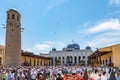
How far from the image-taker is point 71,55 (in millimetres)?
100312

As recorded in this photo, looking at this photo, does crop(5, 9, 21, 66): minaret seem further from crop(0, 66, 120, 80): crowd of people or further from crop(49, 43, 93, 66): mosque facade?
crop(49, 43, 93, 66): mosque facade

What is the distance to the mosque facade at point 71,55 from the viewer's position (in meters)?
98.6

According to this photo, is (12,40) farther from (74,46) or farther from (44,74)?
(74,46)

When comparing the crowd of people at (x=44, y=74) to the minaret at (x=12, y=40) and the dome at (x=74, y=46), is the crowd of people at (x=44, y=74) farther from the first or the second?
the dome at (x=74, y=46)

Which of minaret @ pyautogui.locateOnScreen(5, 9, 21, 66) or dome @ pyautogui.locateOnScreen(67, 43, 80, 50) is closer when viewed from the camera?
minaret @ pyautogui.locateOnScreen(5, 9, 21, 66)

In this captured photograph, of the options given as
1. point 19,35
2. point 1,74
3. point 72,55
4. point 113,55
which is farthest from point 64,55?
point 1,74

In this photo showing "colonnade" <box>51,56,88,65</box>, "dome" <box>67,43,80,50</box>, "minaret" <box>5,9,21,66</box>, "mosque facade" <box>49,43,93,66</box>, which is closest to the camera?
"minaret" <box>5,9,21,66</box>

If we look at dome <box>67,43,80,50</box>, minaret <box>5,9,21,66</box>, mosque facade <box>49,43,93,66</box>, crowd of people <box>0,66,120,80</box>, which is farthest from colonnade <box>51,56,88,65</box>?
crowd of people <box>0,66,120,80</box>

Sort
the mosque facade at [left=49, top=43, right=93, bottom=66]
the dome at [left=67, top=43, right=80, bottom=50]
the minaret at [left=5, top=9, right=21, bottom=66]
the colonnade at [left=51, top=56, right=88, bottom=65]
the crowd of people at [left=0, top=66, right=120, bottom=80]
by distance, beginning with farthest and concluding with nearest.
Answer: the colonnade at [left=51, top=56, right=88, bottom=65], the dome at [left=67, top=43, right=80, bottom=50], the mosque facade at [left=49, top=43, right=93, bottom=66], the minaret at [left=5, top=9, right=21, bottom=66], the crowd of people at [left=0, top=66, right=120, bottom=80]

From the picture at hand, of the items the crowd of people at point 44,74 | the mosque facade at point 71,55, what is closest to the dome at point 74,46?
the mosque facade at point 71,55

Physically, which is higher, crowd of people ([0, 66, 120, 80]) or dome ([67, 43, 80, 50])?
dome ([67, 43, 80, 50])

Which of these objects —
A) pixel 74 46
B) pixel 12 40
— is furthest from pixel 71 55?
pixel 12 40

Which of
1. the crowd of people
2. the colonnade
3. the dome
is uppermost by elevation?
the dome

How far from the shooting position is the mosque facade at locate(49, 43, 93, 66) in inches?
3883
